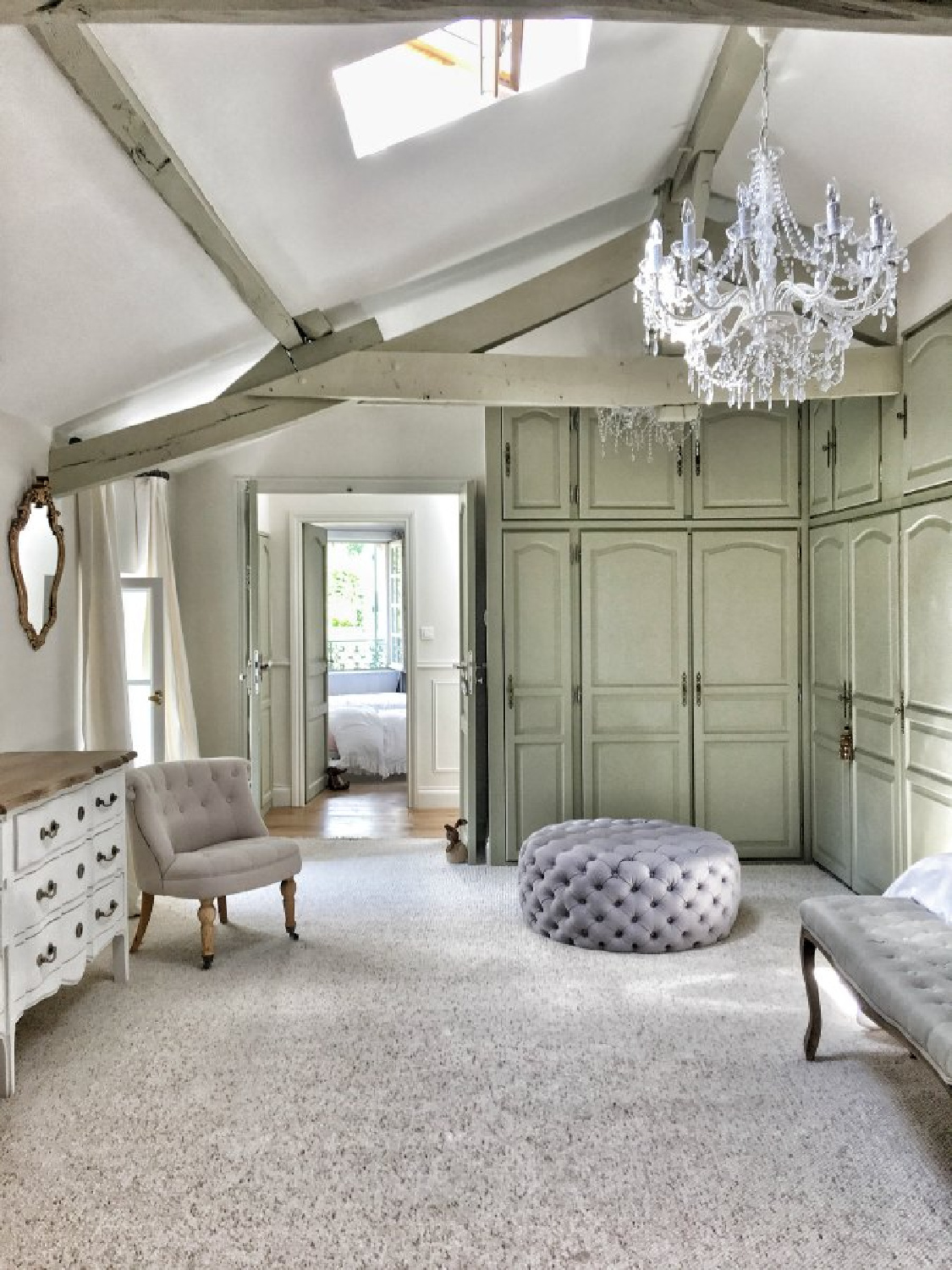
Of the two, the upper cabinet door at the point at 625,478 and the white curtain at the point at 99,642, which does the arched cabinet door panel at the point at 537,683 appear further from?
the white curtain at the point at 99,642

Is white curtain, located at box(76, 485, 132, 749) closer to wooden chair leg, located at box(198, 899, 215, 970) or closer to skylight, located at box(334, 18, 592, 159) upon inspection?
wooden chair leg, located at box(198, 899, 215, 970)

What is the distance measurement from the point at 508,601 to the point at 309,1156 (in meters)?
3.14

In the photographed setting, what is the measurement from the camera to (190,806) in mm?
4062

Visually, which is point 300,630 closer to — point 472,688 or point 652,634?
point 472,688

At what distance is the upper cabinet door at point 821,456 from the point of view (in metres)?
Answer: 4.71

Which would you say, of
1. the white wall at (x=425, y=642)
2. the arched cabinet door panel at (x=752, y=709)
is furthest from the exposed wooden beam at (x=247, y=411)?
the white wall at (x=425, y=642)

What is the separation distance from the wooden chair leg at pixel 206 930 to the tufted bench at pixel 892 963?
83.2 inches

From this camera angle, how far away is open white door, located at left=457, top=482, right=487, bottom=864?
207 inches

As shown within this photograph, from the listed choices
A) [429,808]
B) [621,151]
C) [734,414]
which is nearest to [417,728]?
[429,808]

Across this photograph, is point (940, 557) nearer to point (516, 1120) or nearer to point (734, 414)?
point (734, 414)

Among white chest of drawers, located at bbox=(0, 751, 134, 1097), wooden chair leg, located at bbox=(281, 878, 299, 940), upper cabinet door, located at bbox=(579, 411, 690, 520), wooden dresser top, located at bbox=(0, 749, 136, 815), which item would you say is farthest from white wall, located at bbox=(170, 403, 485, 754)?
white chest of drawers, located at bbox=(0, 751, 134, 1097)

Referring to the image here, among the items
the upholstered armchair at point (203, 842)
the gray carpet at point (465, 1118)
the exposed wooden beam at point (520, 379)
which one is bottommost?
the gray carpet at point (465, 1118)

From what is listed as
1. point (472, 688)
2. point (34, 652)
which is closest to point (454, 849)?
point (472, 688)

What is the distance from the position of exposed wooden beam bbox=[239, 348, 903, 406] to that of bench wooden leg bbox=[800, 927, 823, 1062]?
215cm
